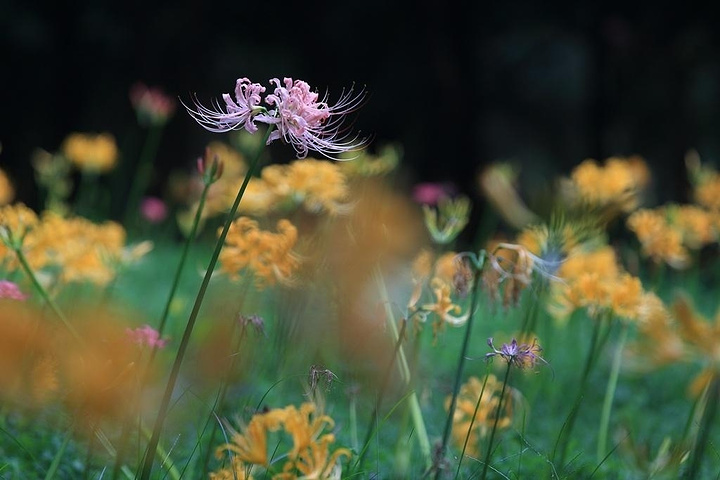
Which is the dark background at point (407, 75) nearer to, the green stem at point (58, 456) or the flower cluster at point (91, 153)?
the flower cluster at point (91, 153)

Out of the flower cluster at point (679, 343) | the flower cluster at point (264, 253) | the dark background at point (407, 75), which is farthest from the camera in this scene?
the dark background at point (407, 75)

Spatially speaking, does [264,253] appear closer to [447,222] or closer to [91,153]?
[447,222]

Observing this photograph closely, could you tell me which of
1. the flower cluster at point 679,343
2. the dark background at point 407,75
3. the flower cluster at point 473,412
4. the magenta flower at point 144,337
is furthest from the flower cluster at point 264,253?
the dark background at point 407,75

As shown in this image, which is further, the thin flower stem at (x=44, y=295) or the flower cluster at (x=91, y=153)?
the flower cluster at (x=91, y=153)

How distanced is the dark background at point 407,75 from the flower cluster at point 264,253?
528cm

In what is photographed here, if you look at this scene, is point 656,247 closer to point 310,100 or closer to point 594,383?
point 594,383

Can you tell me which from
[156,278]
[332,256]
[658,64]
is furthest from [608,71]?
[332,256]

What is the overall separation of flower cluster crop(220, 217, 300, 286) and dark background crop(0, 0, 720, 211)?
5.28 meters

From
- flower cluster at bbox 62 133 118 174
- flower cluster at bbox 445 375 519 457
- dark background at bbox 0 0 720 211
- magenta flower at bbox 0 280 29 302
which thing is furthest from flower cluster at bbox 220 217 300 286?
dark background at bbox 0 0 720 211

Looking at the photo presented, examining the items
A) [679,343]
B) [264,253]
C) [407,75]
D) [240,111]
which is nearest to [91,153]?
[264,253]

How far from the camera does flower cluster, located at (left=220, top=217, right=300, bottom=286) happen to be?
144cm

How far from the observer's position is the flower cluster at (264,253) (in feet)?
4.71

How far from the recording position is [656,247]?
220 centimetres

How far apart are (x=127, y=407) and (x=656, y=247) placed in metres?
1.44
